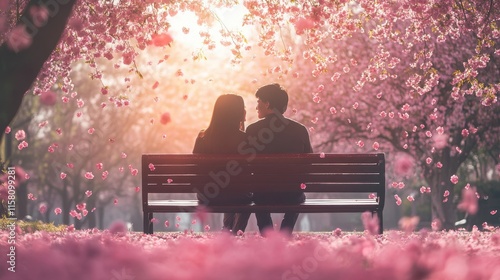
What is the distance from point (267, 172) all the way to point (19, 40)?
3.17m

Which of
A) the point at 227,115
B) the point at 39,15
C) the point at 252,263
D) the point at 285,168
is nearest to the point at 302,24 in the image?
the point at 227,115

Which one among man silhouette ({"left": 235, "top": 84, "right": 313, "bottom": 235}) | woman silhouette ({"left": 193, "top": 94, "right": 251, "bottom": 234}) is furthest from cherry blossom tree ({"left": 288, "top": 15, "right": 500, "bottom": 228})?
woman silhouette ({"left": 193, "top": 94, "right": 251, "bottom": 234})

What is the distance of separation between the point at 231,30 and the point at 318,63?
64.7 inches

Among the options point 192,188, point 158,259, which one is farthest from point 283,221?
point 158,259

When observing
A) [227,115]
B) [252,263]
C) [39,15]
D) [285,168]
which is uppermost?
[39,15]

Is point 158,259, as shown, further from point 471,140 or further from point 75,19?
point 471,140

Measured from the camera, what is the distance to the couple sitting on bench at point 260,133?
916 cm

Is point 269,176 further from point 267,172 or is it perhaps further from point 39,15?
point 39,15

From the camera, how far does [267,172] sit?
8.80 meters

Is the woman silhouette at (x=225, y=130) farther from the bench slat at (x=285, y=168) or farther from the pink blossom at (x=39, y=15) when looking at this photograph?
the pink blossom at (x=39, y=15)

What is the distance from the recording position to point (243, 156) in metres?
8.78

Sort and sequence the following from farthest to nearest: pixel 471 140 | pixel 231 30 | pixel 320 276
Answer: pixel 471 140 < pixel 231 30 < pixel 320 276

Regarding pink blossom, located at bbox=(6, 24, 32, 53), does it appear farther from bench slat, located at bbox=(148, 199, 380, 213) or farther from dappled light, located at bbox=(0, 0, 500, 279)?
bench slat, located at bbox=(148, 199, 380, 213)

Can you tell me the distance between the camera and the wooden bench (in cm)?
877
